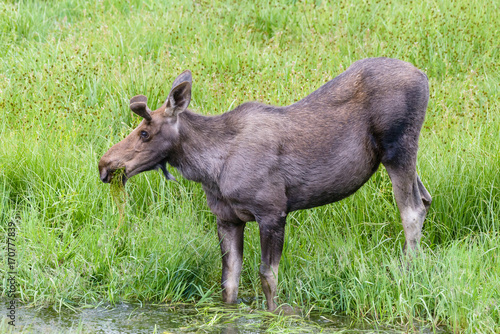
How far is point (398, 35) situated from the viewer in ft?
32.3

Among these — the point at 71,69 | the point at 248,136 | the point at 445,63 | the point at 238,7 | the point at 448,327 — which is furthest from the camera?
the point at 238,7

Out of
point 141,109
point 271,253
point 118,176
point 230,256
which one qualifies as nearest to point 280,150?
point 271,253

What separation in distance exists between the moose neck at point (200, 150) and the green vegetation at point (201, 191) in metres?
0.79

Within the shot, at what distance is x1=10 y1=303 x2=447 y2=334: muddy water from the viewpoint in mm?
5426

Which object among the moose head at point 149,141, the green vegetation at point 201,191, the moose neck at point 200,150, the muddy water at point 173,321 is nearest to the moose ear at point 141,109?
the moose head at point 149,141

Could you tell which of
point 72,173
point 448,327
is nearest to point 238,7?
Result: point 72,173

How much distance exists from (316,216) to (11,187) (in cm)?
302

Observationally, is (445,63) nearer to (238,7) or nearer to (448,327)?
(238,7)

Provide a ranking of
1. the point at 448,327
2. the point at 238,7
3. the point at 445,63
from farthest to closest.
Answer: the point at 238,7
the point at 445,63
the point at 448,327

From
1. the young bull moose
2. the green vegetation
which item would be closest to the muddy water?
the green vegetation

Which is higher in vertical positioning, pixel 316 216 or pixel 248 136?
pixel 248 136

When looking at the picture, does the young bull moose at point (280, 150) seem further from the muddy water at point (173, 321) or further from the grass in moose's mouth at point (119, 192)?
the muddy water at point (173, 321)

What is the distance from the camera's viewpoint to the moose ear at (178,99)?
223 inches

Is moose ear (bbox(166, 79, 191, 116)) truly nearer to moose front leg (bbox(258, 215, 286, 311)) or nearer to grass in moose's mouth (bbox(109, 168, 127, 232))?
grass in moose's mouth (bbox(109, 168, 127, 232))
